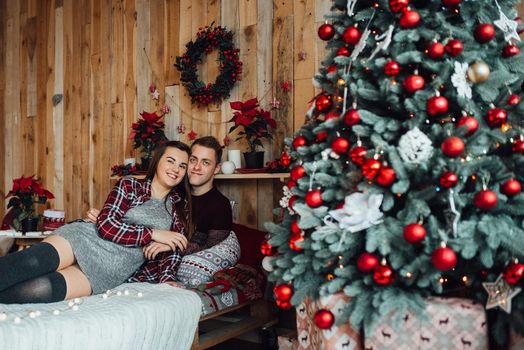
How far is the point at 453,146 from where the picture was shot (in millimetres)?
1349

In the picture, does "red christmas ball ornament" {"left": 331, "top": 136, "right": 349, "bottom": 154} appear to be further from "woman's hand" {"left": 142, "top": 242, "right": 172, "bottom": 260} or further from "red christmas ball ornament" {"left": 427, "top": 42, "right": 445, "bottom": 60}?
"woman's hand" {"left": 142, "top": 242, "right": 172, "bottom": 260}

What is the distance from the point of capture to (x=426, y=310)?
4.75 feet

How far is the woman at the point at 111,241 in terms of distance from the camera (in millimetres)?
2072

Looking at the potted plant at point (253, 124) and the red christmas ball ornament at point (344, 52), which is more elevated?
the red christmas ball ornament at point (344, 52)

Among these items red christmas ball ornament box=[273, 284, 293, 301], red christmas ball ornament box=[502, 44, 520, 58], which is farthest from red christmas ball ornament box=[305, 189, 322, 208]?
red christmas ball ornament box=[502, 44, 520, 58]

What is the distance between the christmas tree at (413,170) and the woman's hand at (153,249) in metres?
0.90

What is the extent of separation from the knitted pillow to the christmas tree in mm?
758

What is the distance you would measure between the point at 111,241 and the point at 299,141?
1217 mm

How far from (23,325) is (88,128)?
8.89 feet

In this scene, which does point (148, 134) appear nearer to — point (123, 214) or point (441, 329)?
point (123, 214)

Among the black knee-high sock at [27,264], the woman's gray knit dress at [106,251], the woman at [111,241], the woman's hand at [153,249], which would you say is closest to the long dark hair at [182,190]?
the woman at [111,241]

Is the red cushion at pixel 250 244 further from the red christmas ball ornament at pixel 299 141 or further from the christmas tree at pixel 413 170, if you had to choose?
the red christmas ball ornament at pixel 299 141

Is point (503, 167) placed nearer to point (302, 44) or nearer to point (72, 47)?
point (302, 44)

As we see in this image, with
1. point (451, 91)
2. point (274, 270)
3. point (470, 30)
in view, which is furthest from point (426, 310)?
point (470, 30)
